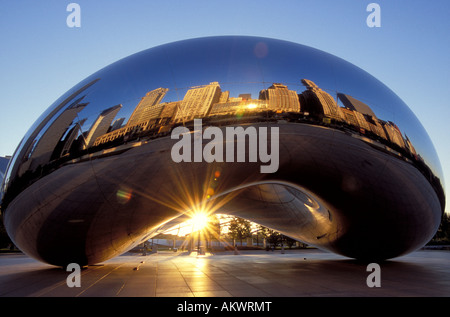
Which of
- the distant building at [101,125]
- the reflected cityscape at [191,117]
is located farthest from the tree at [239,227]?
the distant building at [101,125]

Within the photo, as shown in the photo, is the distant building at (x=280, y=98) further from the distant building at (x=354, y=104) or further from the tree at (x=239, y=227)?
the tree at (x=239, y=227)

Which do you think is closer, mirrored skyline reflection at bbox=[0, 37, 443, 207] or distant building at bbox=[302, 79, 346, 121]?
mirrored skyline reflection at bbox=[0, 37, 443, 207]

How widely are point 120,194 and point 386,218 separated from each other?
5.99 meters

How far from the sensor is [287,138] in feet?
18.3

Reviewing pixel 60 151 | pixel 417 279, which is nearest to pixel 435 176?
pixel 417 279

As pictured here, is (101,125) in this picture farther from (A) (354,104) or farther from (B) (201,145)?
(A) (354,104)

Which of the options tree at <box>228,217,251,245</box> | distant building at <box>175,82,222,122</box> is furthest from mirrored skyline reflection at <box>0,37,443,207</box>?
tree at <box>228,217,251,245</box>

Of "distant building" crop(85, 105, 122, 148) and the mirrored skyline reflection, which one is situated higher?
the mirrored skyline reflection

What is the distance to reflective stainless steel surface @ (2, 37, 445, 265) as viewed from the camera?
5.35 m

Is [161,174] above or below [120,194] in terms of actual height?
above

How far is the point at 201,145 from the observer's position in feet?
17.6

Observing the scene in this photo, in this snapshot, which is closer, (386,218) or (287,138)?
(287,138)

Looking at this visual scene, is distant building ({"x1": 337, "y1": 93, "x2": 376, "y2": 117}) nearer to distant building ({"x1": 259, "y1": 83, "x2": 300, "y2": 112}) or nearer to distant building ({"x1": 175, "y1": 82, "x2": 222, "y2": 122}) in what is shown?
distant building ({"x1": 259, "y1": 83, "x2": 300, "y2": 112})
